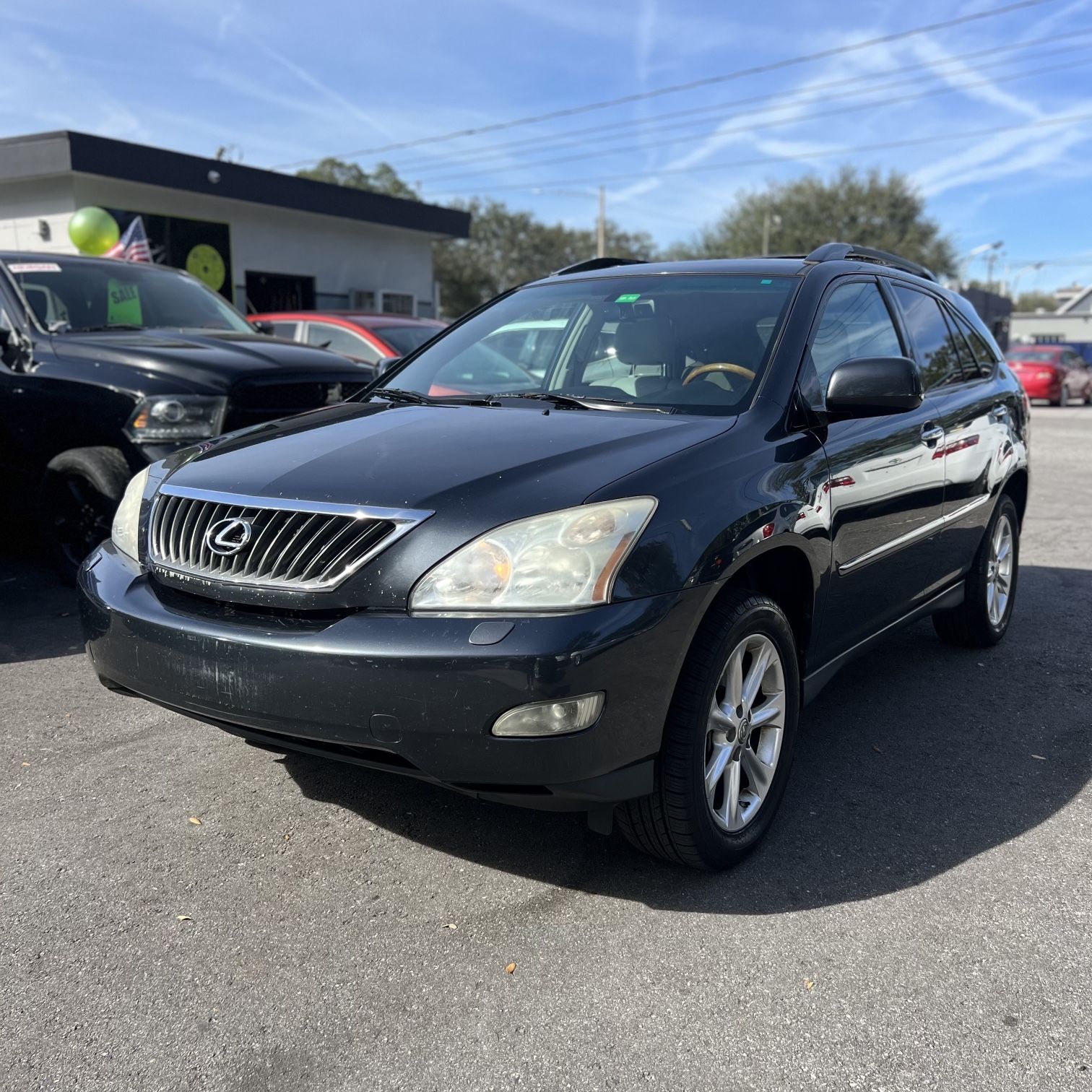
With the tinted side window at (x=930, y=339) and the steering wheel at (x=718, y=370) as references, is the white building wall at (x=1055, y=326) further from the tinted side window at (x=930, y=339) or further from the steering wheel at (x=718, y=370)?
the steering wheel at (x=718, y=370)

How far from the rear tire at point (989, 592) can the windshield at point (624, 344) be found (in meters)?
1.93

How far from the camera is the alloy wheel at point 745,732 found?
2.84 metres

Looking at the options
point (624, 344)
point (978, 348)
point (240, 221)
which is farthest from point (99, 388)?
point (240, 221)

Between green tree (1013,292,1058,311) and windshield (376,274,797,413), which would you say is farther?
green tree (1013,292,1058,311)

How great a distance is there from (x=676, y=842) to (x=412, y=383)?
209cm

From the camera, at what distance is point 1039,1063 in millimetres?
2186

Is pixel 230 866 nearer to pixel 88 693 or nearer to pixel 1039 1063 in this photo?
pixel 88 693

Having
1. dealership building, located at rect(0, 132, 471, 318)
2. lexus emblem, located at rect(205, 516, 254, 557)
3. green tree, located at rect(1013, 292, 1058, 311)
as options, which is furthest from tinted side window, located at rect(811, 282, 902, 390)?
green tree, located at rect(1013, 292, 1058, 311)

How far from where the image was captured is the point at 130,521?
10.6ft

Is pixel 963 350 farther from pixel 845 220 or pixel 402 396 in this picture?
pixel 845 220

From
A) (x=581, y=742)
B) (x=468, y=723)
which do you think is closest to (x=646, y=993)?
(x=581, y=742)

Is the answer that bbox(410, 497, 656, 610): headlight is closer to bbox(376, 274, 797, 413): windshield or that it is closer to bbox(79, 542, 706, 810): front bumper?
bbox(79, 542, 706, 810): front bumper

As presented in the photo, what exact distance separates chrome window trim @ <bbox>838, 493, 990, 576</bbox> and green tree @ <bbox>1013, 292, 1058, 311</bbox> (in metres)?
130

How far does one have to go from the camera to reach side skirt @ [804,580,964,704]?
3.38 meters
